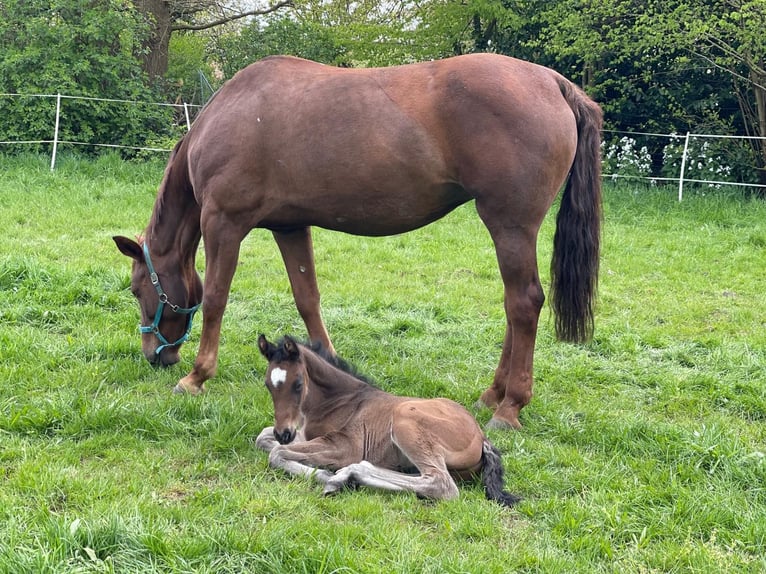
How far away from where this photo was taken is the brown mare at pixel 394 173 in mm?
4398

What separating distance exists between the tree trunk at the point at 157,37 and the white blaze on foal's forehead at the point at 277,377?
556 inches

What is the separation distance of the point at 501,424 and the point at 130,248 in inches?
118

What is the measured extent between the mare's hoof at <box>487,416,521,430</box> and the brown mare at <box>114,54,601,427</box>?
0.01 meters

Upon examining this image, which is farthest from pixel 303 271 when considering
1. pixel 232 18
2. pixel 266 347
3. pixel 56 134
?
pixel 232 18

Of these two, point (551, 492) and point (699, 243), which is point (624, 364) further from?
point (699, 243)

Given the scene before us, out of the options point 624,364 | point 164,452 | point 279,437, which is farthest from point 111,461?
point 624,364

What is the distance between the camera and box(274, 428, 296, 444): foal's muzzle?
11.9 feet

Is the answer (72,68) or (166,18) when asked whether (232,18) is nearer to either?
(166,18)

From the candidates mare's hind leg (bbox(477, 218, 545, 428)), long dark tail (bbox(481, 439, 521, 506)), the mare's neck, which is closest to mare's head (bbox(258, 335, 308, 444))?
long dark tail (bbox(481, 439, 521, 506))

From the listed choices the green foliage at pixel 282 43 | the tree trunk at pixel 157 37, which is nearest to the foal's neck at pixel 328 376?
the tree trunk at pixel 157 37

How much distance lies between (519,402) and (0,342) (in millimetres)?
3798

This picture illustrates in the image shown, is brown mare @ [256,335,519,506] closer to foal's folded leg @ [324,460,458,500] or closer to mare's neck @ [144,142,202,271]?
foal's folded leg @ [324,460,458,500]

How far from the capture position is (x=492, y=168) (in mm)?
4348

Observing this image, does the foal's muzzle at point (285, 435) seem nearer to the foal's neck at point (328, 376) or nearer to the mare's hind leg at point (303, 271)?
the foal's neck at point (328, 376)
